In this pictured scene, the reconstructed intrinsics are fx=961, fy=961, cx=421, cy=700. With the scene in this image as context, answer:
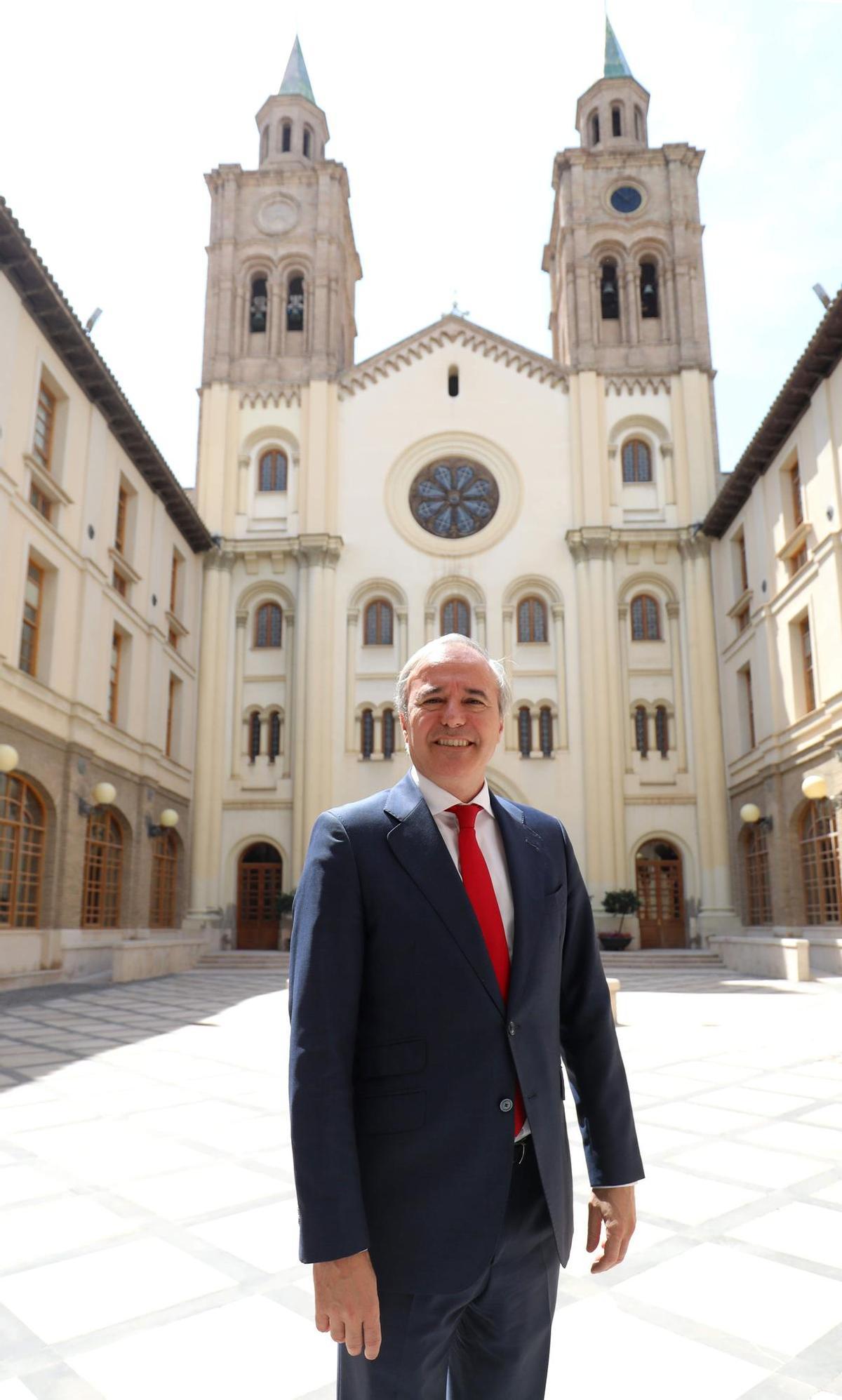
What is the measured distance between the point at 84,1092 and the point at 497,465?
80.9 feet

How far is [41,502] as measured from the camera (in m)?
18.7

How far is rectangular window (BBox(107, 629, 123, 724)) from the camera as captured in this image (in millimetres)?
21469

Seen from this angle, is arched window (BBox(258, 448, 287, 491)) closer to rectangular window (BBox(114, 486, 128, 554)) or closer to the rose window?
the rose window

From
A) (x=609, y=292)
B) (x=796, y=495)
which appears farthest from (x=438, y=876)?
(x=609, y=292)

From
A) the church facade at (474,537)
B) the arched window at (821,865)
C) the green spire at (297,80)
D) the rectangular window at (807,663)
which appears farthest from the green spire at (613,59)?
the arched window at (821,865)

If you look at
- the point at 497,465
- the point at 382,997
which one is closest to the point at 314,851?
the point at 382,997

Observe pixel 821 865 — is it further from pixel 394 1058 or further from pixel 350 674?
pixel 394 1058

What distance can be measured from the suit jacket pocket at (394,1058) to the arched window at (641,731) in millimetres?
25686

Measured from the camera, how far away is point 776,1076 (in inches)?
326

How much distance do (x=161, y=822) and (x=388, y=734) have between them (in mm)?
6899

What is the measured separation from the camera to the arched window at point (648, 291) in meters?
30.6

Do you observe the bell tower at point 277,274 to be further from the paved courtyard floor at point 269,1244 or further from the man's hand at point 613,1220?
the man's hand at point 613,1220

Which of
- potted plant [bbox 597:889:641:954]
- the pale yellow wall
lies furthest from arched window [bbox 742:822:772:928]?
the pale yellow wall

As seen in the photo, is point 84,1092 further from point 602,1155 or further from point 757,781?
point 757,781
